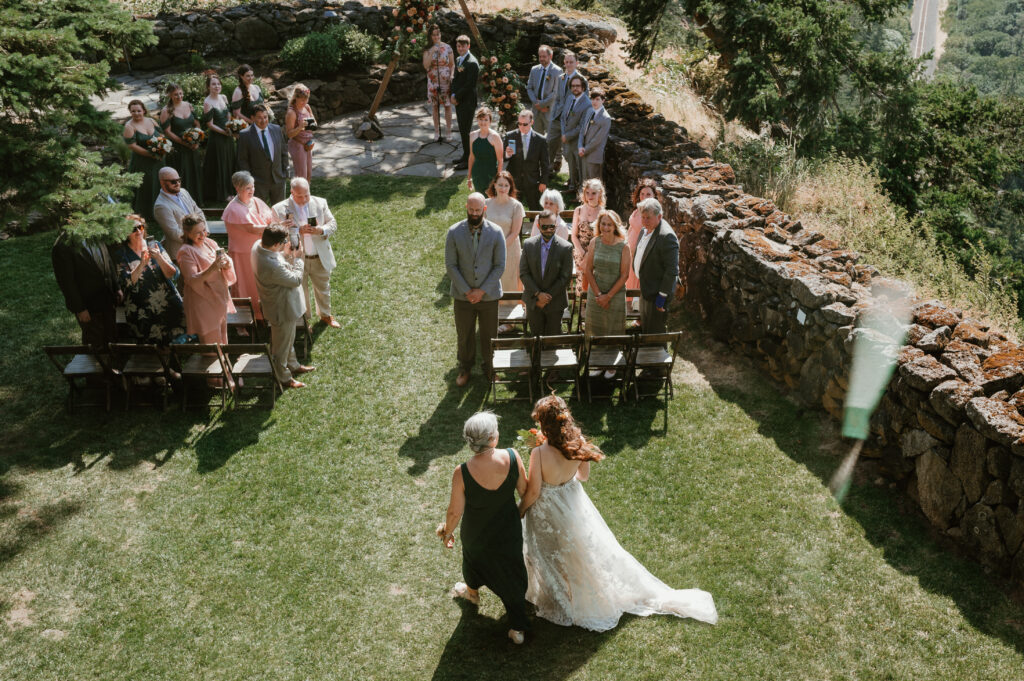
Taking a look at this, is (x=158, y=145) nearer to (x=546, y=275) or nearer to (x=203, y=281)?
(x=203, y=281)

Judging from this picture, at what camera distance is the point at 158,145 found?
35.6ft

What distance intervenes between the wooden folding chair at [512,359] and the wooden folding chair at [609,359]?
60 cm

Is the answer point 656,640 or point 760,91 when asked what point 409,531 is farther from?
point 760,91

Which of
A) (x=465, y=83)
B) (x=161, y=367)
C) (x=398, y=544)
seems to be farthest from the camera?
(x=465, y=83)

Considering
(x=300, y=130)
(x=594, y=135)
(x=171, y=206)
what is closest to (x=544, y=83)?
(x=594, y=135)

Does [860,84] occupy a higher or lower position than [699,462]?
Answer: higher

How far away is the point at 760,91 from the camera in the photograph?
13.9 m

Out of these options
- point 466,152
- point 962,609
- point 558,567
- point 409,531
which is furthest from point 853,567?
point 466,152

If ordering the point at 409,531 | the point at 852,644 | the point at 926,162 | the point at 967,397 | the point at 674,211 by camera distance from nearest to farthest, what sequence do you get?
the point at 852,644
the point at 967,397
the point at 409,531
the point at 674,211
the point at 926,162

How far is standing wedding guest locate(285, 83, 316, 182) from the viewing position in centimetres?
1139

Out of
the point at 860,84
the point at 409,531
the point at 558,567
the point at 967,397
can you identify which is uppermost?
the point at 860,84

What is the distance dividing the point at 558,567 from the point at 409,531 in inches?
64.5

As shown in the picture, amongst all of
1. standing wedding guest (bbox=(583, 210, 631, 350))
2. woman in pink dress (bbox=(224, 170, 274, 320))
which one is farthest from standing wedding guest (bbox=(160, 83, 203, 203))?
standing wedding guest (bbox=(583, 210, 631, 350))

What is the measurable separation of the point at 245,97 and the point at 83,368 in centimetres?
626
